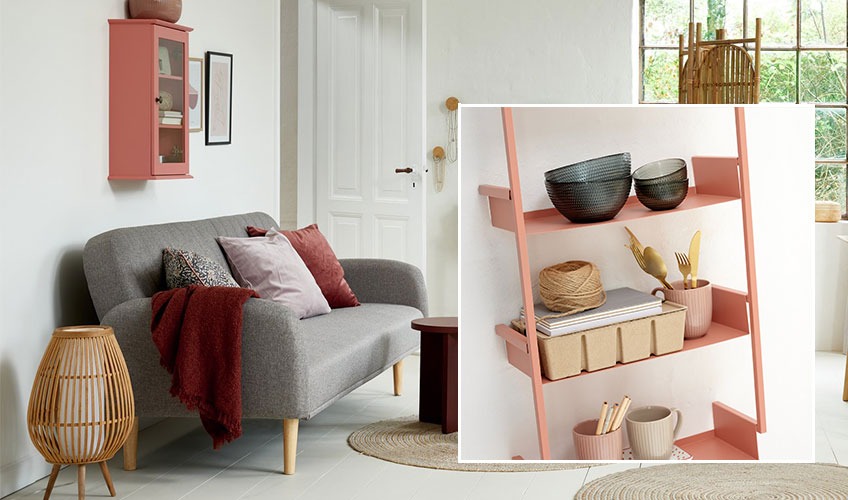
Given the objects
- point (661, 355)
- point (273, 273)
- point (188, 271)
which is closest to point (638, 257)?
point (661, 355)

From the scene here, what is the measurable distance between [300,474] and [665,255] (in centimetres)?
246

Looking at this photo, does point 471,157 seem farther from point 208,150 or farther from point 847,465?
point 208,150

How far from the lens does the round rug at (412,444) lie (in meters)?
3.62

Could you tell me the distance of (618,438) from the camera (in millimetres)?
1330

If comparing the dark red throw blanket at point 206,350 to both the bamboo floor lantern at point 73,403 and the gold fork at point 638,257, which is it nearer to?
the bamboo floor lantern at point 73,403

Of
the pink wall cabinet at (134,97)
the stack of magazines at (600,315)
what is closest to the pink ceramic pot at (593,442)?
the stack of magazines at (600,315)

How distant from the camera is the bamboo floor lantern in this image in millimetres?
3102

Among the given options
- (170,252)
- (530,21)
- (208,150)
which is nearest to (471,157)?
(170,252)

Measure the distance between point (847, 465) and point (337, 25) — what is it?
12.0ft

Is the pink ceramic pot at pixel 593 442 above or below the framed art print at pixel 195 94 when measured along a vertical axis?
below

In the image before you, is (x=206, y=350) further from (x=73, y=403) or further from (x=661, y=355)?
(x=661, y=355)

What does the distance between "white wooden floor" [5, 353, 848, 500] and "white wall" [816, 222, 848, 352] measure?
1.58 m

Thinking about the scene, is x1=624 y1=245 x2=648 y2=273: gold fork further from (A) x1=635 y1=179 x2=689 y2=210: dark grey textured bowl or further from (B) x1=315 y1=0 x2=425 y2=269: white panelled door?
(B) x1=315 y1=0 x2=425 y2=269: white panelled door

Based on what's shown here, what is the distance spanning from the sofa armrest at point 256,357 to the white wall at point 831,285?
357cm
